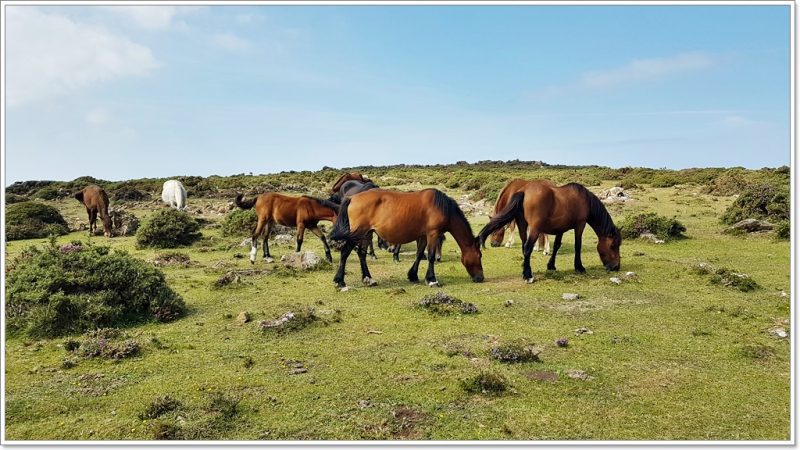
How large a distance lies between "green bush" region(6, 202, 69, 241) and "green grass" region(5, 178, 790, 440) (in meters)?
14.2

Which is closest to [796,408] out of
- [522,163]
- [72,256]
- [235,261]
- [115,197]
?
[72,256]

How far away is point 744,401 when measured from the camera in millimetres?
5723

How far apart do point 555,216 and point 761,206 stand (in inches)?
491

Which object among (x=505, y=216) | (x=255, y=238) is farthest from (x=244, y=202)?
(x=505, y=216)

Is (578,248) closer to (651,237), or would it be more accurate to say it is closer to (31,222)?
(651,237)

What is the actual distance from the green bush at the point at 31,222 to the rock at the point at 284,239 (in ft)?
31.9

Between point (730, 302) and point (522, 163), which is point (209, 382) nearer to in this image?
point (730, 302)

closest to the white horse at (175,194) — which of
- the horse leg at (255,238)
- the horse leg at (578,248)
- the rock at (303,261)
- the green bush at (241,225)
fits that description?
the green bush at (241,225)

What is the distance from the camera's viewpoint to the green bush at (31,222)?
69.3 ft

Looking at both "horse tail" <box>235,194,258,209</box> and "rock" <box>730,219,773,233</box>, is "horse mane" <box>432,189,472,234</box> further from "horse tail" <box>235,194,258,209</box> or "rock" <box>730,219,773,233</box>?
"rock" <box>730,219,773,233</box>

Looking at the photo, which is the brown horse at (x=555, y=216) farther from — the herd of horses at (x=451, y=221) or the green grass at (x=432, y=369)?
the green grass at (x=432, y=369)

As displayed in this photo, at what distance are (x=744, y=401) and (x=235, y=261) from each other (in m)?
13.0

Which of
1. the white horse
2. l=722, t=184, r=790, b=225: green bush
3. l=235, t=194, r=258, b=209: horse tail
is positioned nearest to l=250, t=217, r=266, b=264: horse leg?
l=235, t=194, r=258, b=209: horse tail

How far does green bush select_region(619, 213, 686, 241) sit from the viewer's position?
1739 cm
